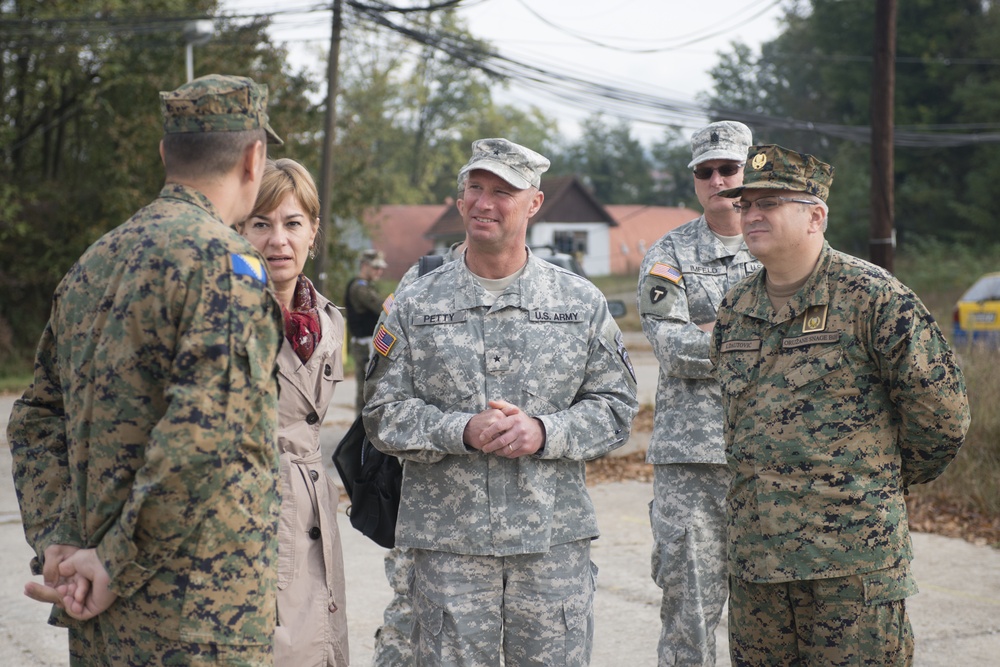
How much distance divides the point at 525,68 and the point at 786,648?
47.5ft

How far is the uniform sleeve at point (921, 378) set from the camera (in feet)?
9.67

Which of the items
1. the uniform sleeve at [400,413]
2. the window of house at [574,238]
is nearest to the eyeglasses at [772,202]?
the uniform sleeve at [400,413]

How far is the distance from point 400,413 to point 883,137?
30.3 feet

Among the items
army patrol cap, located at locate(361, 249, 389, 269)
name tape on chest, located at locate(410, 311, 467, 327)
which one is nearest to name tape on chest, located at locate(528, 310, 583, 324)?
name tape on chest, located at locate(410, 311, 467, 327)

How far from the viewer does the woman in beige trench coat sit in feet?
9.83

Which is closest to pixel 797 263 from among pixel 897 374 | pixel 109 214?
pixel 897 374

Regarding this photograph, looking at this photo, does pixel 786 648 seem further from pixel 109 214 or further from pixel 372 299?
pixel 109 214

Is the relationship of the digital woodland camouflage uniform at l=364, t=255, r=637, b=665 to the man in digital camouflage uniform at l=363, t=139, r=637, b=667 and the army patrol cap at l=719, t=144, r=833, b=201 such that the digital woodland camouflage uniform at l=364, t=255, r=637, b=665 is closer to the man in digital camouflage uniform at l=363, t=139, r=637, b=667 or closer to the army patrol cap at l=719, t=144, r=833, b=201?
the man in digital camouflage uniform at l=363, t=139, r=637, b=667

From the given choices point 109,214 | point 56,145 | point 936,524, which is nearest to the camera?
point 936,524

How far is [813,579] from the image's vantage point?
300 cm

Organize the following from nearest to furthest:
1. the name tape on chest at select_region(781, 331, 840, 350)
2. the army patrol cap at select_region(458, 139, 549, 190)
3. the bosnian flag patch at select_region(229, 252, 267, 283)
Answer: the bosnian flag patch at select_region(229, 252, 267, 283) < the name tape on chest at select_region(781, 331, 840, 350) < the army patrol cap at select_region(458, 139, 549, 190)

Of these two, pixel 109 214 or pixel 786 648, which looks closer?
pixel 786 648

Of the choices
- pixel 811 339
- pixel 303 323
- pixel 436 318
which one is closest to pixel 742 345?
pixel 811 339

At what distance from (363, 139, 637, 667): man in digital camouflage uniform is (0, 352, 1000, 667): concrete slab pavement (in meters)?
1.82
